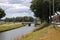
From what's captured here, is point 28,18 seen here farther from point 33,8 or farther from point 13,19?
point 33,8

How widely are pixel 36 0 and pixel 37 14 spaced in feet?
16.0

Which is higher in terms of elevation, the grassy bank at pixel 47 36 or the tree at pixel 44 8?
the tree at pixel 44 8

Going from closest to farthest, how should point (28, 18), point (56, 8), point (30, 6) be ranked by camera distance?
point (56, 8) < point (30, 6) < point (28, 18)

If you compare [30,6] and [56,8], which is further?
[30,6]

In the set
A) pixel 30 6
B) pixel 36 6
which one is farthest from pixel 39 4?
pixel 30 6

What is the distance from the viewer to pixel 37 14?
73250 mm

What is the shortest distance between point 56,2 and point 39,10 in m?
5.68

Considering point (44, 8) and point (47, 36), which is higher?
point (44, 8)

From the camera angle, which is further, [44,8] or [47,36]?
[44,8]

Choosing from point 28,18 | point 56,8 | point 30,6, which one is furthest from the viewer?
point 28,18

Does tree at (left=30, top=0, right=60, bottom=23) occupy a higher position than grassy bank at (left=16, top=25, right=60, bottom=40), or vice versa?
tree at (left=30, top=0, right=60, bottom=23)

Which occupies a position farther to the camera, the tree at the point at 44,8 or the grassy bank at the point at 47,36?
the tree at the point at 44,8

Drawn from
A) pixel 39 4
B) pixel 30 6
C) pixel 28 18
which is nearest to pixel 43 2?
pixel 39 4

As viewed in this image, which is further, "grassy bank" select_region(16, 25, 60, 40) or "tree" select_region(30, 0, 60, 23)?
"tree" select_region(30, 0, 60, 23)
